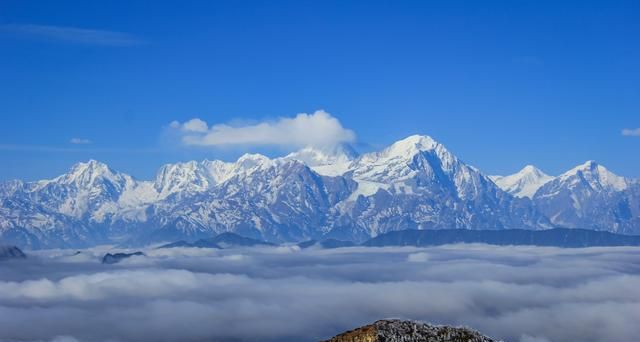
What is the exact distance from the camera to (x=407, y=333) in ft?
385

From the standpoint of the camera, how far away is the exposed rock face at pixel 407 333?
11465 cm

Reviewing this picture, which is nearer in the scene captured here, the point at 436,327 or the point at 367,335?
the point at 367,335

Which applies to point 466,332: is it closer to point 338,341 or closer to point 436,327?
point 436,327

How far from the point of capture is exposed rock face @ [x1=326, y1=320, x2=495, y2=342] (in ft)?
376

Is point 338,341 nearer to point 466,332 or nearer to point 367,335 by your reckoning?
point 367,335

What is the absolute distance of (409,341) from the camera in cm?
11612

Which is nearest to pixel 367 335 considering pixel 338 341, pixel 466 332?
pixel 338 341

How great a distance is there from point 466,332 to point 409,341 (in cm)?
1066

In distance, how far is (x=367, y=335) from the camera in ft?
377

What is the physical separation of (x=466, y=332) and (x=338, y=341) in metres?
17.5

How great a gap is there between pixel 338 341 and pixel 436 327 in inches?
534

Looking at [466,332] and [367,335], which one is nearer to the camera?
[367,335]

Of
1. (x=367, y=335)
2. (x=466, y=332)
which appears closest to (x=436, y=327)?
(x=466, y=332)

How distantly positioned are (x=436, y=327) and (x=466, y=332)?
13.5 ft
